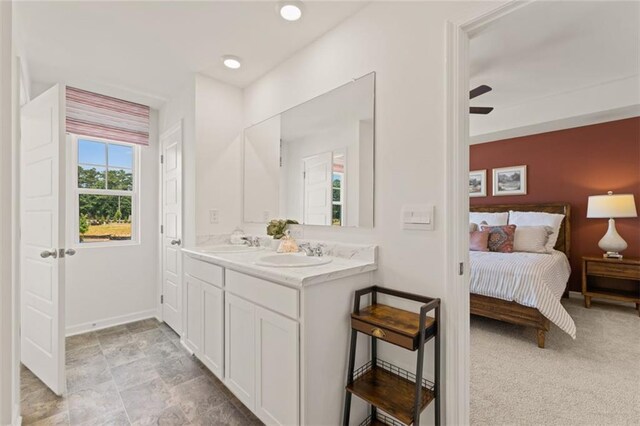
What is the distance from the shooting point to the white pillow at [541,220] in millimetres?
3866

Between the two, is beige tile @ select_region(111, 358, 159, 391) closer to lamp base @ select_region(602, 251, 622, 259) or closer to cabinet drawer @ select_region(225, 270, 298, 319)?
cabinet drawer @ select_region(225, 270, 298, 319)

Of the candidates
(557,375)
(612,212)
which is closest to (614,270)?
(612,212)

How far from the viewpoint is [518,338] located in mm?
2783

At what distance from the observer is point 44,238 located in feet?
6.75

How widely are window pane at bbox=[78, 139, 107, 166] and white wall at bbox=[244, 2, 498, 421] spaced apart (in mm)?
2806

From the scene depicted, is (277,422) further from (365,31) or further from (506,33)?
(506,33)

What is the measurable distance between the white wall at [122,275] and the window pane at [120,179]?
14 centimetres

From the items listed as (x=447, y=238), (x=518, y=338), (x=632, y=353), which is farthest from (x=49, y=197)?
(x=632, y=353)

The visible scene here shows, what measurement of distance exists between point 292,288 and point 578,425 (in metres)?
1.85

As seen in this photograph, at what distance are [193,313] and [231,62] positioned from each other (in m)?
2.06

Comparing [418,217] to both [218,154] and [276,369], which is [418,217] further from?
[218,154]

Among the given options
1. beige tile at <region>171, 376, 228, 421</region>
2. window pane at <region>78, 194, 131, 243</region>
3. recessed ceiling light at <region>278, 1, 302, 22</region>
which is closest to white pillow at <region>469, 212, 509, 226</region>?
recessed ceiling light at <region>278, 1, 302, 22</region>

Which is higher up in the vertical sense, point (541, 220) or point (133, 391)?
point (541, 220)

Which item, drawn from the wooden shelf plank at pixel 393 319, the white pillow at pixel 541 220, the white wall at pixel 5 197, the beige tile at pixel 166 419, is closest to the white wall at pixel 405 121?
the wooden shelf plank at pixel 393 319
